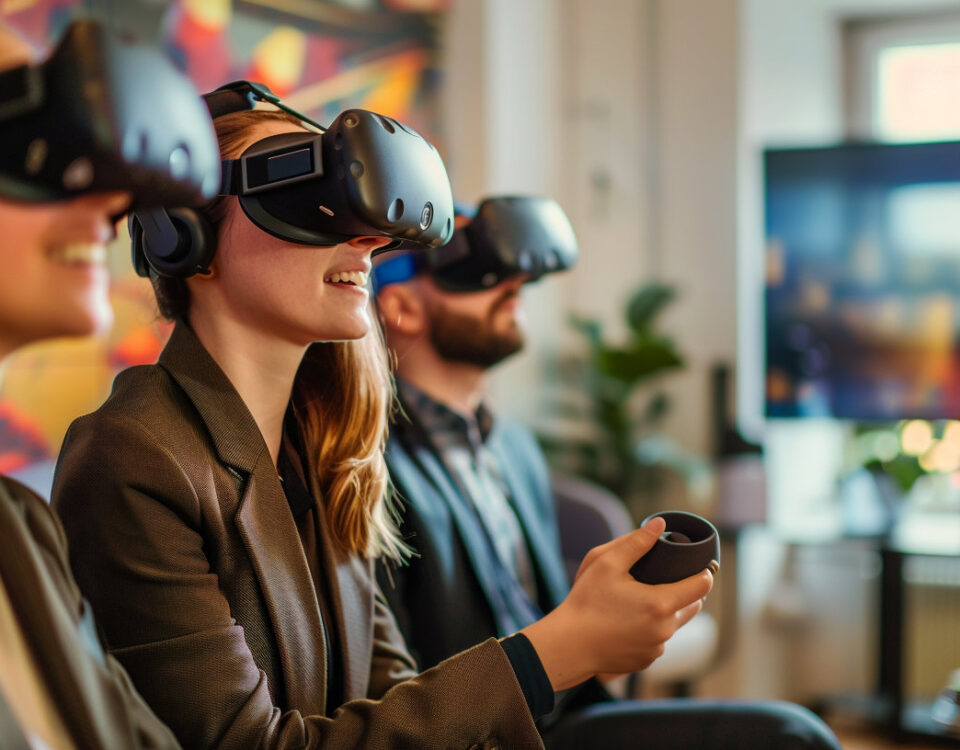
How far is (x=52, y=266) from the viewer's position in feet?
2.31

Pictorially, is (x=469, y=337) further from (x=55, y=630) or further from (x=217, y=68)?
(x=217, y=68)

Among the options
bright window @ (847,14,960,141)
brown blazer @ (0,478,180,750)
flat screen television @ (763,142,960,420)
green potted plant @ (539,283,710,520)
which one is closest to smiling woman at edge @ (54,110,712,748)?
brown blazer @ (0,478,180,750)

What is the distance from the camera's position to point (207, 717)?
0.91 m

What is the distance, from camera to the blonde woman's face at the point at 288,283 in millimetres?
1042

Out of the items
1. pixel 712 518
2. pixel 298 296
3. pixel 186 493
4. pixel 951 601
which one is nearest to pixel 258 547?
pixel 186 493

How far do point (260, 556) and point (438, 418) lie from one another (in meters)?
0.77

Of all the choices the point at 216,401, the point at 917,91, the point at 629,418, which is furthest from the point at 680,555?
the point at 917,91

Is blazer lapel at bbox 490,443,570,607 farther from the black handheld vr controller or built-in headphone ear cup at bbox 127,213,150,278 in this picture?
built-in headphone ear cup at bbox 127,213,150,278

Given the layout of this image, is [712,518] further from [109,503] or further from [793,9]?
Answer: [109,503]

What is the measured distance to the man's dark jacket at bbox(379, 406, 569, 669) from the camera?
1.54 metres

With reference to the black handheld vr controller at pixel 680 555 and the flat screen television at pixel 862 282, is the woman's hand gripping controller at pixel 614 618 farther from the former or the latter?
the flat screen television at pixel 862 282

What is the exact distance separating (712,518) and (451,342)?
190 centimetres

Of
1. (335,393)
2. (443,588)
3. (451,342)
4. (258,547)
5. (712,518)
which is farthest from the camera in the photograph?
(712,518)

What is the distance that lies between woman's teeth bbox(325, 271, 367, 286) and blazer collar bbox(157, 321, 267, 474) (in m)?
0.15
